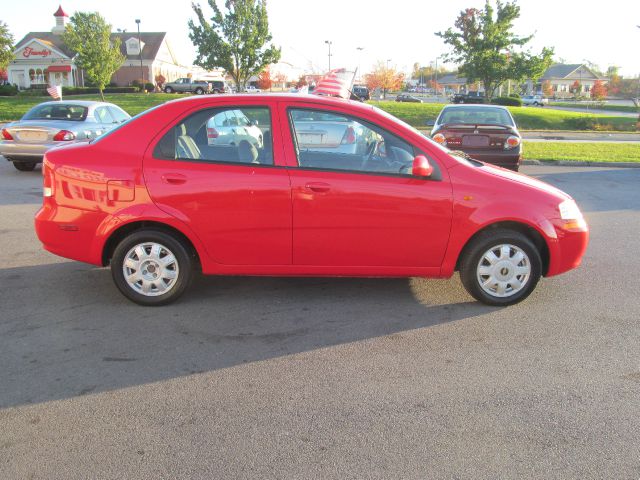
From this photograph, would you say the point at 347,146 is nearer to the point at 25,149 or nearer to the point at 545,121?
the point at 25,149

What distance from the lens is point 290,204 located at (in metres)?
4.43

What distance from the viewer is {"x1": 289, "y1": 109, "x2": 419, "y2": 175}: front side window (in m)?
4.50

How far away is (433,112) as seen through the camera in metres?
31.1

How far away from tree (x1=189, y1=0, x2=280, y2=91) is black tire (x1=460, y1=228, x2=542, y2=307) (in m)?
35.7

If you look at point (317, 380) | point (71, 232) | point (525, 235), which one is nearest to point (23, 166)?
point (71, 232)

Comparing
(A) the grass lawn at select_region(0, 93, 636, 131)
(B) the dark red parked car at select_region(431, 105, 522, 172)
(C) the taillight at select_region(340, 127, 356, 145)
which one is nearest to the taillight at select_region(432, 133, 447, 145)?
(B) the dark red parked car at select_region(431, 105, 522, 172)

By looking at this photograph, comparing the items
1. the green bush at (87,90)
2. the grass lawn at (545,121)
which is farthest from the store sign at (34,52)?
the grass lawn at (545,121)

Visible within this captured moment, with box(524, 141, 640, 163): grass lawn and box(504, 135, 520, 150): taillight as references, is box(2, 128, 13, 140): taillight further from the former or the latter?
box(524, 141, 640, 163): grass lawn

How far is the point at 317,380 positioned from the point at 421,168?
6.12ft

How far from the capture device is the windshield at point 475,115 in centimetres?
1159

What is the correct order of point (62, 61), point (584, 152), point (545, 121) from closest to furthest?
point (584, 152), point (545, 121), point (62, 61)

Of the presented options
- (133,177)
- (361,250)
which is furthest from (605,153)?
(133,177)

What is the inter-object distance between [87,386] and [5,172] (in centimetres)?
1014

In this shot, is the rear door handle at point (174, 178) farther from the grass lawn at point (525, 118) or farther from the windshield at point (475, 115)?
the grass lawn at point (525, 118)
